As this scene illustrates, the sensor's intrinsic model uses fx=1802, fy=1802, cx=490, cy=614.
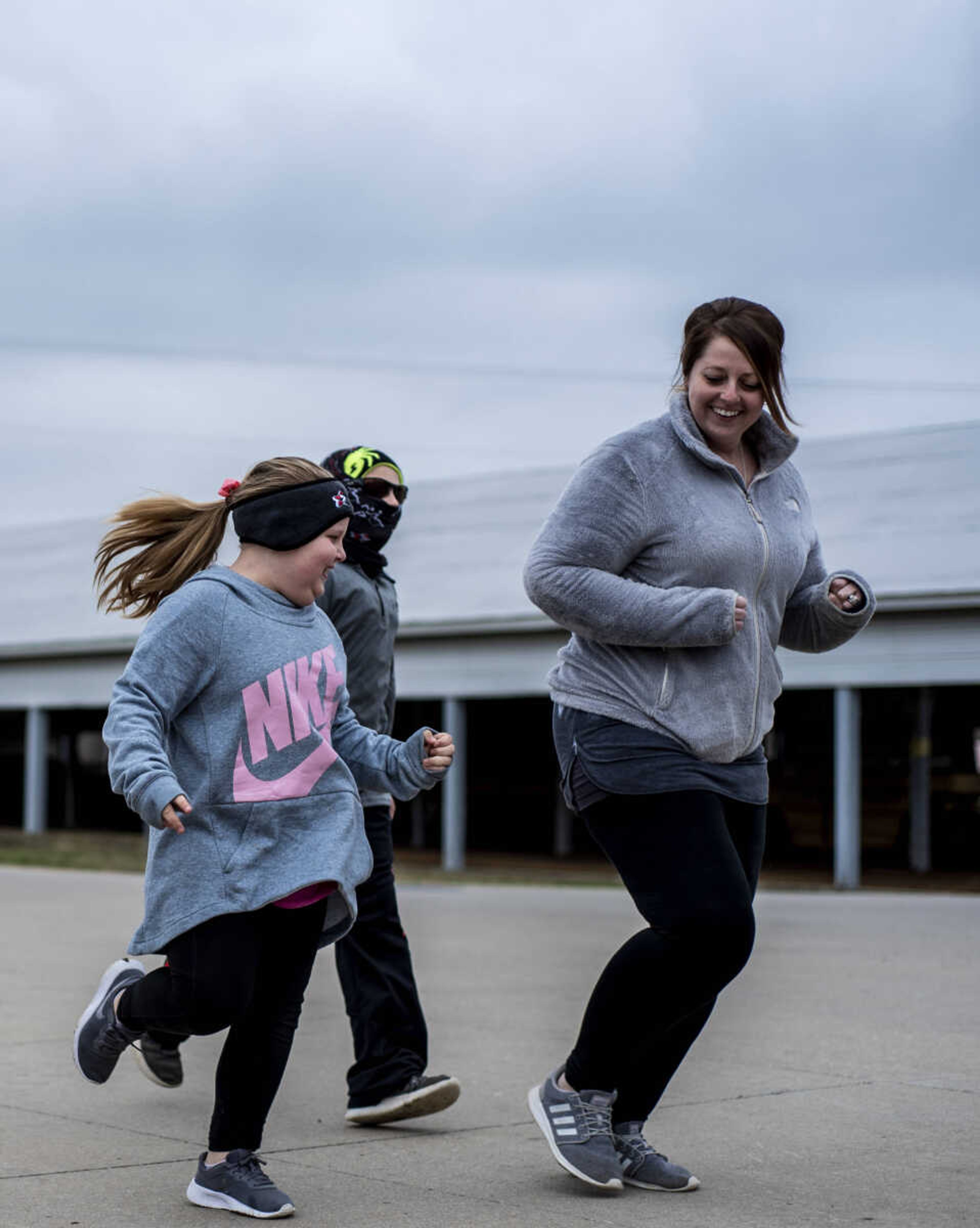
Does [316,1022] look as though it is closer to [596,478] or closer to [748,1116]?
[748,1116]

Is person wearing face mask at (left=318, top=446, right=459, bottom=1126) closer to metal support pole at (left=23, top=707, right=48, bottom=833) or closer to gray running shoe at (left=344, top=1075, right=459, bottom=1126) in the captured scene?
gray running shoe at (left=344, top=1075, right=459, bottom=1126)

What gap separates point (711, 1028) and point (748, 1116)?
1.74m

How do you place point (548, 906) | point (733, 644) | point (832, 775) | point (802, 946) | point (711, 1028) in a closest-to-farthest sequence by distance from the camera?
point (733, 644) < point (711, 1028) < point (802, 946) < point (548, 906) < point (832, 775)

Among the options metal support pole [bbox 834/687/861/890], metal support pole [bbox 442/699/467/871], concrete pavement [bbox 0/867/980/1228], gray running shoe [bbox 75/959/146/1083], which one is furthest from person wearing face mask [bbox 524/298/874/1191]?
metal support pole [bbox 442/699/467/871]

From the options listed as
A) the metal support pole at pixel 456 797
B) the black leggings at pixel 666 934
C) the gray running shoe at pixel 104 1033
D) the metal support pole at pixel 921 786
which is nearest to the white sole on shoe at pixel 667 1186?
the black leggings at pixel 666 934

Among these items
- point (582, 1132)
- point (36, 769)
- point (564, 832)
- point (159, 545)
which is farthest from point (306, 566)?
point (564, 832)

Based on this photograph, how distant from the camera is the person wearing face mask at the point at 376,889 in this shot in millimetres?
Result: 5039

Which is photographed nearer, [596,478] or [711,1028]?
[596,478]

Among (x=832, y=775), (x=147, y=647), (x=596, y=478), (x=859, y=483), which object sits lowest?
(x=832, y=775)

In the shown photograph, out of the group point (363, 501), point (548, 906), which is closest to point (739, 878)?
point (363, 501)

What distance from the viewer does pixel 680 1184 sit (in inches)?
166

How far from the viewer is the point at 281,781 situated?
3.98 meters

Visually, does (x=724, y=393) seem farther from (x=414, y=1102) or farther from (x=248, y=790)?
(x=414, y=1102)

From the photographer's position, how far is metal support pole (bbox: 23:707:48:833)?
30.2 m
